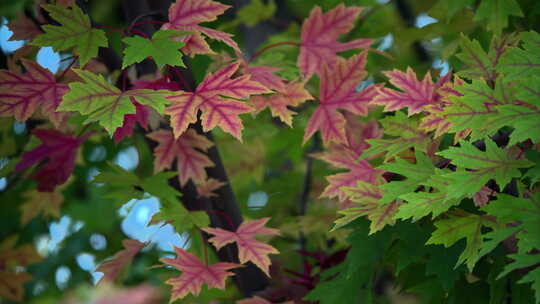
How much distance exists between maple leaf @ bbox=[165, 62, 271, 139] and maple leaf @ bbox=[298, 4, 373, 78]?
16.9 inches

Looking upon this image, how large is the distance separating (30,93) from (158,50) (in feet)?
1.35

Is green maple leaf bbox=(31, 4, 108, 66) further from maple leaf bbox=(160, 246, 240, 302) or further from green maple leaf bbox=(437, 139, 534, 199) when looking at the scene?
green maple leaf bbox=(437, 139, 534, 199)

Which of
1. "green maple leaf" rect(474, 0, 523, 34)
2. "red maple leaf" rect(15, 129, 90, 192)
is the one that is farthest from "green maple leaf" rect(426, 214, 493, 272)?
"red maple leaf" rect(15, 129, 90, 192)

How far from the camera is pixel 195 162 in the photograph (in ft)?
6.30

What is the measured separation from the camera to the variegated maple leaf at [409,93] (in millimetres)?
1631

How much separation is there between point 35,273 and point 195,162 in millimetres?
2939

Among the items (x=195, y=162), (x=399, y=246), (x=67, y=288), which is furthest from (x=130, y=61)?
(x=67, y=288)

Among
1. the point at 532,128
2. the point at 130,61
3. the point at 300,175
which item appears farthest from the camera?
the point at 300,175

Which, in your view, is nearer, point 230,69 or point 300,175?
point 230,69

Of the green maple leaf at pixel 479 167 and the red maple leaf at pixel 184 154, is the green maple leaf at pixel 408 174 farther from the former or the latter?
the red maple leaf at pixel 184 154

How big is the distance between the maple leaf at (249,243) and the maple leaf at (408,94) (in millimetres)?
480

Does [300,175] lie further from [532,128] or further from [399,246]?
[532,128]

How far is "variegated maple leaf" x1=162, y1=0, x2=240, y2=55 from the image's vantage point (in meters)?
1.56

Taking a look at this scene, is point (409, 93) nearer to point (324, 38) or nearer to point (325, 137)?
point (325, 137)
